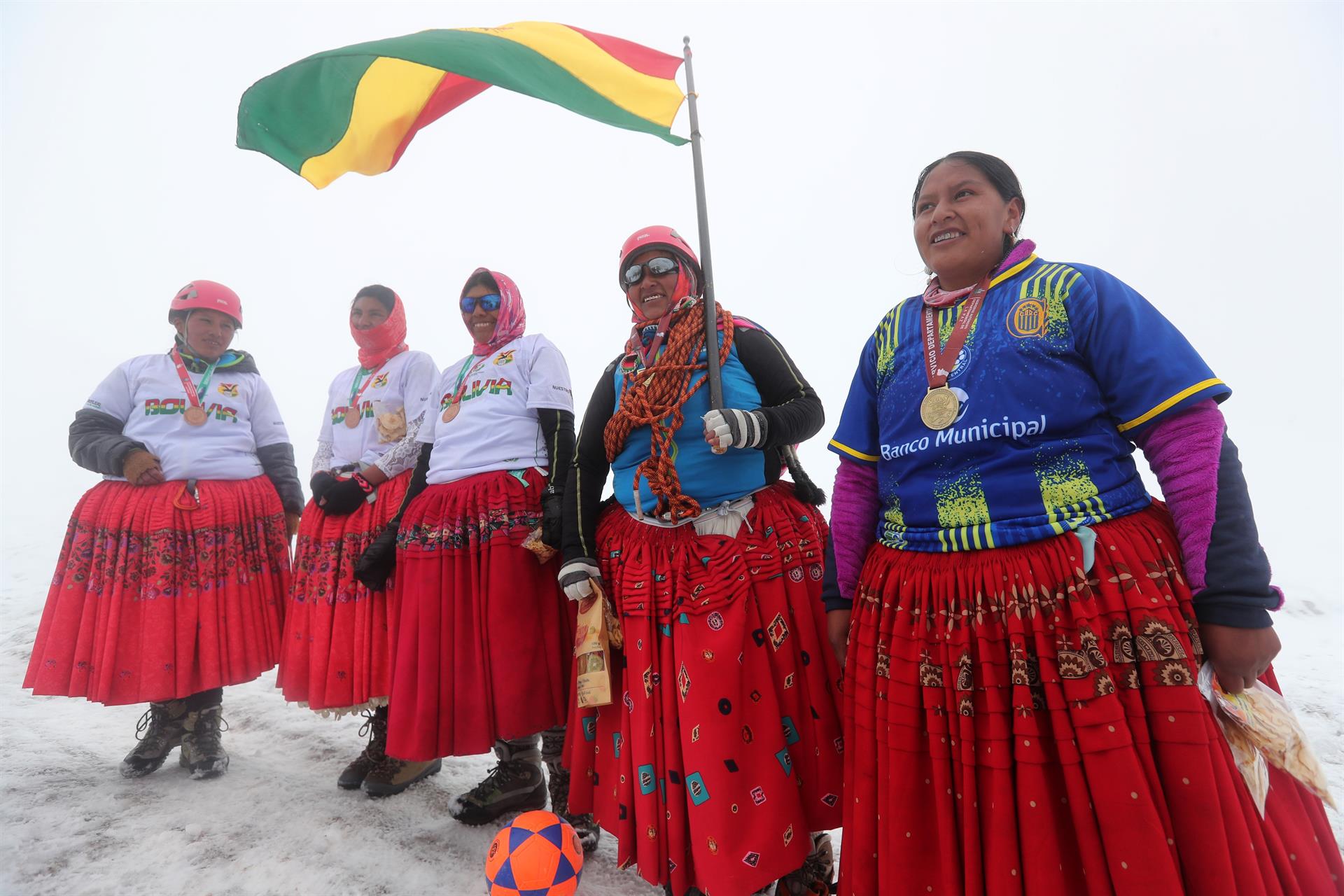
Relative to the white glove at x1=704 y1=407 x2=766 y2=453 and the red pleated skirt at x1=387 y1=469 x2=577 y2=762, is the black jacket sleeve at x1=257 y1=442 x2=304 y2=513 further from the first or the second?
the white glove at x1=704 y1=407 x2=766 y2=453

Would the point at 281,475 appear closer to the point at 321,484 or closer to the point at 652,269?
the point at 321,484

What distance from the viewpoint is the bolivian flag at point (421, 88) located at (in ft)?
8.48

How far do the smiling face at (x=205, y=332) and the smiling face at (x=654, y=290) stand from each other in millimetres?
2681

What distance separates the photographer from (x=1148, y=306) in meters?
1.50

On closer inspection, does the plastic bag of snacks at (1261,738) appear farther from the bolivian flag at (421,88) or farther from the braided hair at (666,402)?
the bolivian flag at (421,88)

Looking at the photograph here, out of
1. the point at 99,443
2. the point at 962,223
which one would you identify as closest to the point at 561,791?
the point at 962,223

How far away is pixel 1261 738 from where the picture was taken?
50.2 inches

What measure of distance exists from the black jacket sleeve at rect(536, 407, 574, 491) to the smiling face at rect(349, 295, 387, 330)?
52.9 inches

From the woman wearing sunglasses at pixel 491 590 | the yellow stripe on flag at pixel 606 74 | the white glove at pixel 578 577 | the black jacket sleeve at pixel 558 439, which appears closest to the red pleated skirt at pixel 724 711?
the white glove at pixel 578 577

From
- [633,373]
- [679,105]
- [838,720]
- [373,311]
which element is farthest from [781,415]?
[373,311]

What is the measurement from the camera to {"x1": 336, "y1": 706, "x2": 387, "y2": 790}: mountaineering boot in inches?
128

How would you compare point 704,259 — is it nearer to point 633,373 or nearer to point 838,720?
point 633,373

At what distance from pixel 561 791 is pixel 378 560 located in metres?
1.31

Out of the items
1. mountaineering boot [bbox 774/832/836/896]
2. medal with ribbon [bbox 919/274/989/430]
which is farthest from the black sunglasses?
mountaineering boot [bbox 774/832/836/896]
